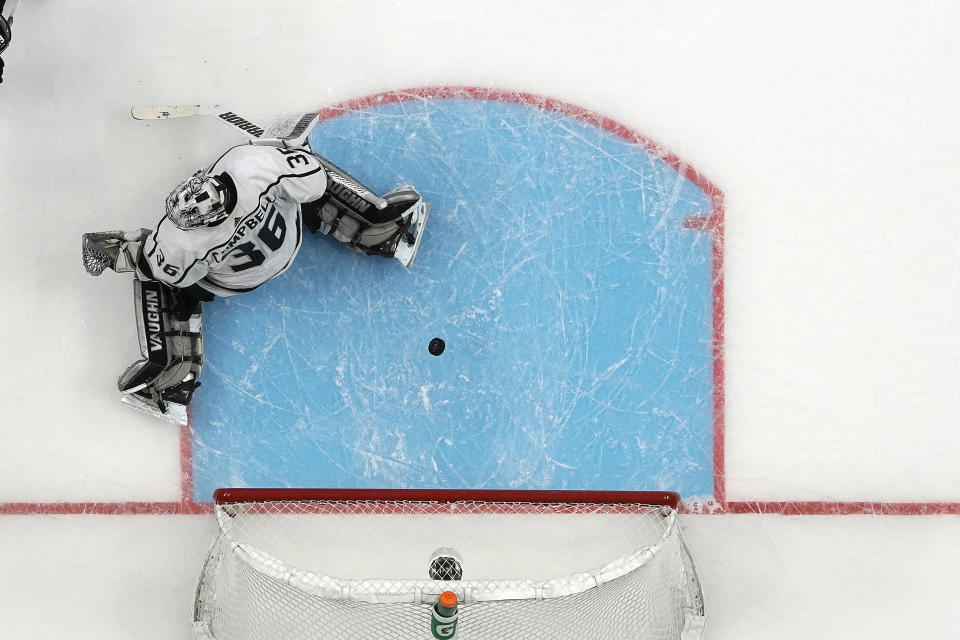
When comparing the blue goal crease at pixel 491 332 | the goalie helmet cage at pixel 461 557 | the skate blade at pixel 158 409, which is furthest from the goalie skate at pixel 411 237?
the skate blade at pixel 158 409

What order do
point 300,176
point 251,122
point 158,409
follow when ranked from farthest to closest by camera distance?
point 251,122 < point 158,409 < point 300,176

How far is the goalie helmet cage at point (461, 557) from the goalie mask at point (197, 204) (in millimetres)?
1357

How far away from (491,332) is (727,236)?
127 centimetres

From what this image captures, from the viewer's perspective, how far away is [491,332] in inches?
152

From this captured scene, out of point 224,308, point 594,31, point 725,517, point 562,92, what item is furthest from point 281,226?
point 725,517

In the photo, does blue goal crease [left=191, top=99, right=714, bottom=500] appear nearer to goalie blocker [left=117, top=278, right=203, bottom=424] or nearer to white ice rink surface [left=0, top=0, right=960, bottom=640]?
goalie blocker [left=117, top=278, right=203, bottom=424]

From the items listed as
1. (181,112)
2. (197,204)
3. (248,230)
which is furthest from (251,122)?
(197,204)

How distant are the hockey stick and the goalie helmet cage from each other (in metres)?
1.61

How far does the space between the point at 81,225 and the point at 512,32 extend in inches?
94.2

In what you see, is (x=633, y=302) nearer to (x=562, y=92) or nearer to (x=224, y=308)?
(x=562, y=92)

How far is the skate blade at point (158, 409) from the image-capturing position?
3791 mm

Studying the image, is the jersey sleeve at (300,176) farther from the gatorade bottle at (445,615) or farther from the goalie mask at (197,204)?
the gatorade bottle at (445,615)

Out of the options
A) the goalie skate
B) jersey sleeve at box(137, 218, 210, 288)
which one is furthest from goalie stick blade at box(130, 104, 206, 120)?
the goalie skate

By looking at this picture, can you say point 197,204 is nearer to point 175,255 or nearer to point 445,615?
point 175,255
